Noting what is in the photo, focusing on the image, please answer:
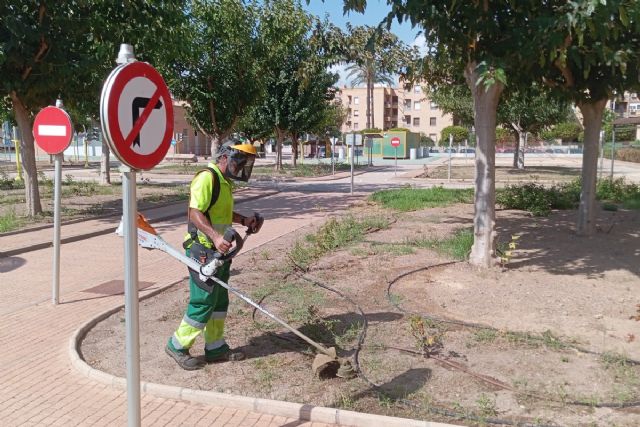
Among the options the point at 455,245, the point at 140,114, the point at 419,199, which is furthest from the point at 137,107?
the point at 419,199

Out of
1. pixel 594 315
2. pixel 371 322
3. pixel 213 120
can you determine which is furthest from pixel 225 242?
pixel 213 120

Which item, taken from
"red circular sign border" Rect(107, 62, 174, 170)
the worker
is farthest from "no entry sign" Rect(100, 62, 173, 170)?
the worker

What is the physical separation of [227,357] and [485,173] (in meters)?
4.45

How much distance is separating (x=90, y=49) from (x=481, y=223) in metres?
10.3

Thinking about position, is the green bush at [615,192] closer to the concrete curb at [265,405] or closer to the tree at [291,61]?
the tree at [291,61]

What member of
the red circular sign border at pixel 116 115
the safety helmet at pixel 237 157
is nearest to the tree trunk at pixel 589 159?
the safety helmet at pixel 237 157

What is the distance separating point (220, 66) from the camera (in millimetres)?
22891

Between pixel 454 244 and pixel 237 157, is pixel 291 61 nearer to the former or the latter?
pixel 454 244

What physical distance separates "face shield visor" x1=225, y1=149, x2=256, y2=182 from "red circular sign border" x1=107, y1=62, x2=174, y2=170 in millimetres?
1417

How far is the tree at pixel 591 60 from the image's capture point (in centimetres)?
563

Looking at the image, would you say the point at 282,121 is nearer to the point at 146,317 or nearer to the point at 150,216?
the point at 150,216

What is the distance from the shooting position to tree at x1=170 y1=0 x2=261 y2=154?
72.3 ft

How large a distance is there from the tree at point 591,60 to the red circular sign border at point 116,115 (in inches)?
159

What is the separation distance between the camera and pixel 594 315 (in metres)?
5.98
